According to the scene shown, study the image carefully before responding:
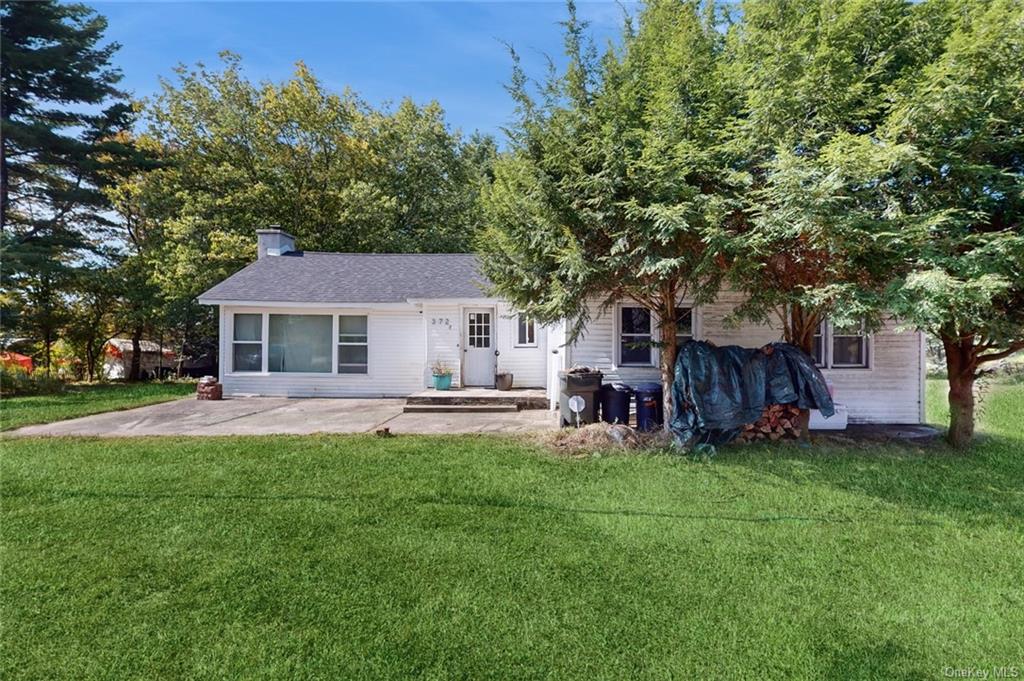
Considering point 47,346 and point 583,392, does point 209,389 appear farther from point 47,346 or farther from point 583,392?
point 47,346

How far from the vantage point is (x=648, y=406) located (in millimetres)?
7727

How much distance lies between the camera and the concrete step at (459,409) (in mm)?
10031

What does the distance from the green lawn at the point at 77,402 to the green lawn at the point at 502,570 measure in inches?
164

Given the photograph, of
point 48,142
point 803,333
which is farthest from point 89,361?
point 803,333

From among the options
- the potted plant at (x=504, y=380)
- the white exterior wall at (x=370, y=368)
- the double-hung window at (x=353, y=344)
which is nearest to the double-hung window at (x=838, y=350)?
the potted plant at (x=504, y=380)

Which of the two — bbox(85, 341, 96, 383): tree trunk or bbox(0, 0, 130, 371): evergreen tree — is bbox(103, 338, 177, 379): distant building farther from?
bbox(0, 0, 130, 371): evergreen tree

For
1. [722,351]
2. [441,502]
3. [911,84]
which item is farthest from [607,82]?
[441,502]

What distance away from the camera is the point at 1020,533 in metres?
4.08

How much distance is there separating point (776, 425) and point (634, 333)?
2765 millimetres

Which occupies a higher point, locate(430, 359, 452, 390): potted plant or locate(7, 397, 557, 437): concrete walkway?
locate(430, 359, 452, 390): potted plant

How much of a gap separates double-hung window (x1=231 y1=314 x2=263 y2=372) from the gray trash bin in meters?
8.57

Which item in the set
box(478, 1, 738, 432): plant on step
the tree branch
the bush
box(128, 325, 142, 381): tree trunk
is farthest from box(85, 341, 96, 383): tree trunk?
the tree branch

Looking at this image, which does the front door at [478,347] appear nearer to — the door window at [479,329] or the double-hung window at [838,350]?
the door window at [479,329]

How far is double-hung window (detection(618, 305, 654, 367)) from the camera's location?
8.93 metres
